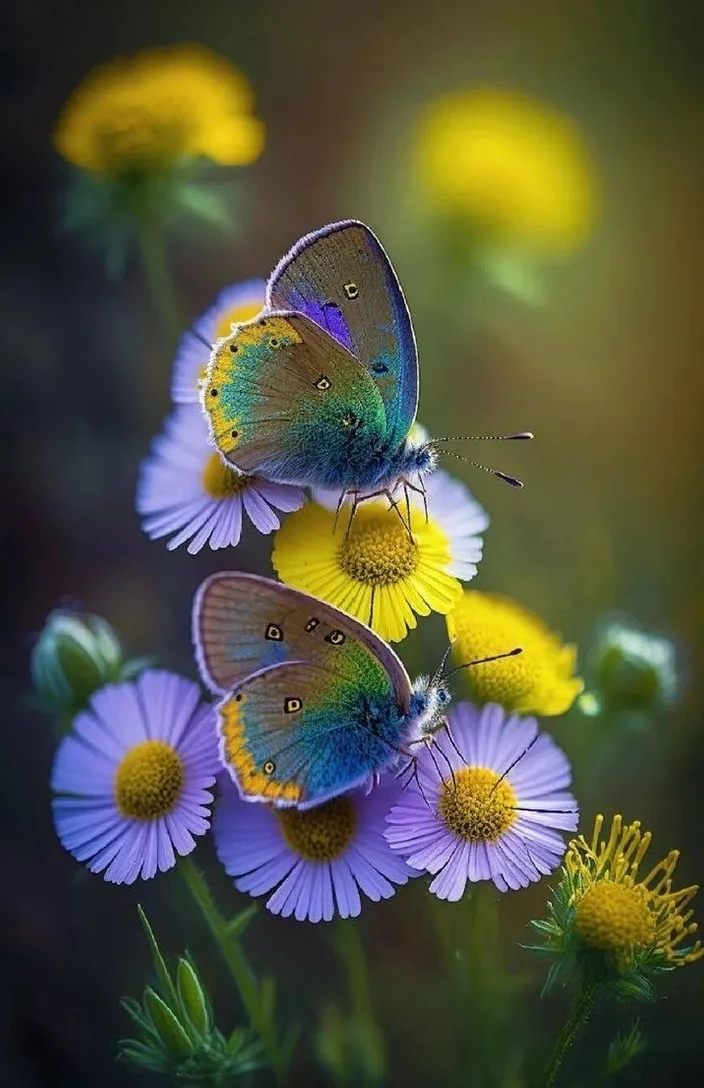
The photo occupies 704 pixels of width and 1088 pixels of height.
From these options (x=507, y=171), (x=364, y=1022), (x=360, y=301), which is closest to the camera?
(x=360, y=301)

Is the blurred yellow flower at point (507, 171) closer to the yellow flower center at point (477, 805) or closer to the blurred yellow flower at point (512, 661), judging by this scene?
the blurred yellow flower at point (512, 661)

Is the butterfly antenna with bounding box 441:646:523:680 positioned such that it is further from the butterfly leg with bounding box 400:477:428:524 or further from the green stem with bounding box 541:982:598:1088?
the green stem with bounding box 541:982:598:1088

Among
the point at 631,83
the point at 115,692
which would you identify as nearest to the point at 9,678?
the point at 115,692

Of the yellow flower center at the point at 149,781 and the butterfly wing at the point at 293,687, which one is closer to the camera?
the butterfly wing at the point at 293,687

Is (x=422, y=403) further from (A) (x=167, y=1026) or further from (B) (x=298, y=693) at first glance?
(A) (x=167, y=1026)

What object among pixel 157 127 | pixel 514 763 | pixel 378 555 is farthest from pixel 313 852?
pixel 157 127

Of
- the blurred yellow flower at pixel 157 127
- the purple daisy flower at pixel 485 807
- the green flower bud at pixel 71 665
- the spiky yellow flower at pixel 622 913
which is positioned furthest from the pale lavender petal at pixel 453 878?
the blurred yellow flower at pixel 157 127
